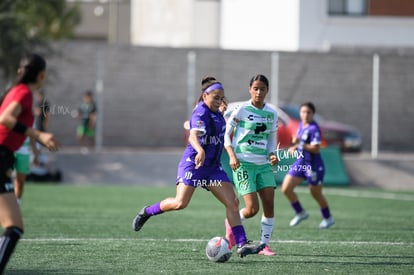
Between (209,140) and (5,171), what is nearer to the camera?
(5,171)

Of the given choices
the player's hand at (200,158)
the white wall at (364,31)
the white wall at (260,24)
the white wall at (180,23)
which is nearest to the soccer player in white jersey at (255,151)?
the player's hand at (200,158)

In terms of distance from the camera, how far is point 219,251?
9.98m

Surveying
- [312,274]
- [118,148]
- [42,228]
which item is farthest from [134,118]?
[312,274]

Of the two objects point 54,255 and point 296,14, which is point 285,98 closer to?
point 296,14

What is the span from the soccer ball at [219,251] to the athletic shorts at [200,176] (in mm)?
666

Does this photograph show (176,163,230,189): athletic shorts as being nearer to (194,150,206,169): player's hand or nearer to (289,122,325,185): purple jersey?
(194,150,206,169): player's hand

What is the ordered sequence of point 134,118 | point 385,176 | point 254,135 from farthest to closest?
point 134,118 < point 385,176 < point 254,135

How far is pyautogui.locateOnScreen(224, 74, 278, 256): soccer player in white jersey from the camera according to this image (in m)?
11.0

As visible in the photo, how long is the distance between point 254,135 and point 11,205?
3834 mm

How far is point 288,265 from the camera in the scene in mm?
9906

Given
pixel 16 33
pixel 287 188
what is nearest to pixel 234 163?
pixel 287 188

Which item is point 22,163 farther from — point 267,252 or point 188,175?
point 267,252

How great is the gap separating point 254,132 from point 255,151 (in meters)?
0.23

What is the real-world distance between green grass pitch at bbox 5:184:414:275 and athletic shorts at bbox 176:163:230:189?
2.79 feet
